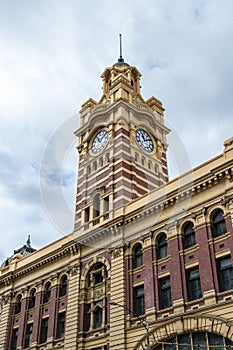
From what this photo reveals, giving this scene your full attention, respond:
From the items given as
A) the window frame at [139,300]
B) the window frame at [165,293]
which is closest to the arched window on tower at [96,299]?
the window frame at [139,300]

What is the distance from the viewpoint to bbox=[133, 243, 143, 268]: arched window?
36.7 meters

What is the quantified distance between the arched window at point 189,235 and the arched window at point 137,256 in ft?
15.3

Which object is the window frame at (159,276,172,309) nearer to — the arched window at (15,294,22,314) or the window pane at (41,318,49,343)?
the window pane at (41,318,49,343)

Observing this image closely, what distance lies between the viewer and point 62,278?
144 ft

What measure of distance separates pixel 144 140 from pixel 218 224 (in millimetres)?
20747

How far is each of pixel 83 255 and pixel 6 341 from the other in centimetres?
1411

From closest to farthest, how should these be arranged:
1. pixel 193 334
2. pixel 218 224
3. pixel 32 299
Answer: pixel 193 334 < pixel 218 224 < pixel 32 299

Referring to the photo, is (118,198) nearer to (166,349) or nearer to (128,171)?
(128,171)

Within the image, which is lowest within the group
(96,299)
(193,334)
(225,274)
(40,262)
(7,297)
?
(193,334)

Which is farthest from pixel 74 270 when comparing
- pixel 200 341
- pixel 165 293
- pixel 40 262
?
pixel 200 341

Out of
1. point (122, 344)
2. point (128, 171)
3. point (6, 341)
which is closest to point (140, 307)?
point (122, 344)

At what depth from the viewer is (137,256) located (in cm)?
3709

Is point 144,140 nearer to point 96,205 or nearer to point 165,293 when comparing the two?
point 96,205

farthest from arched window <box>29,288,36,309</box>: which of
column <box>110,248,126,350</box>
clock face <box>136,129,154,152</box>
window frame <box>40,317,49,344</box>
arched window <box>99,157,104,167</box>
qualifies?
clock face <box>136,129,154,152</box>
